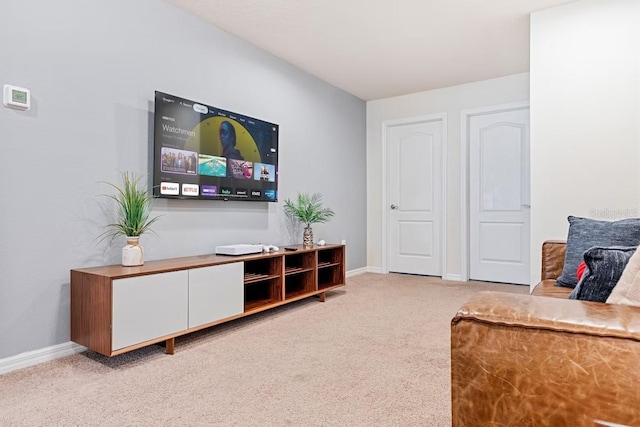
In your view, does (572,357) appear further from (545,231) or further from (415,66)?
(415,66)

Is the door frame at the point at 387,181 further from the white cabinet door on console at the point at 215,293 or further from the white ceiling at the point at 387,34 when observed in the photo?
the white cabinet door on console at the point at 215,293

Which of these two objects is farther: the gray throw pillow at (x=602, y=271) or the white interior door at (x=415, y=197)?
the white interior door at (x=415, y=197)

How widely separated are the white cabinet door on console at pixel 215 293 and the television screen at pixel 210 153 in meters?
0.62

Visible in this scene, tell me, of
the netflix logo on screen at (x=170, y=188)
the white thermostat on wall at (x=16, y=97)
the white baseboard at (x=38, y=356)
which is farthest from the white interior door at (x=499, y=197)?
the white thermostat on wall at (x=16, y=97)

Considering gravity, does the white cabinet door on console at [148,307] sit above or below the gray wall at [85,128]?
below

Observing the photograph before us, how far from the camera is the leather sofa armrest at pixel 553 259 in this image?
8.35 feet

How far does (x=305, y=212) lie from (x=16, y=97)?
2.39 meters

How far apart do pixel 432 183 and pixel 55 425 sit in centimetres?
441

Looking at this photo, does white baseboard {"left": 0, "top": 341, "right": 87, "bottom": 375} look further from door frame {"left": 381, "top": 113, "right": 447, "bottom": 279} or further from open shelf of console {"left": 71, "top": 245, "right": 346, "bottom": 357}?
door frame {"left": 381, "top": 113, "right": 447, "bottom": 279}

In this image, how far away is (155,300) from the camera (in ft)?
7.36

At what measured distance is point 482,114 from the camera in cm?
474

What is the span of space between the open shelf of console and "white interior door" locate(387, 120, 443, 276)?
2.49 metres

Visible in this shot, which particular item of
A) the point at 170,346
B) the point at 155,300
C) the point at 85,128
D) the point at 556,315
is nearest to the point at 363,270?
the point at 170,346

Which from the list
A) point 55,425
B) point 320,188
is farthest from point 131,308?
point 320,188
